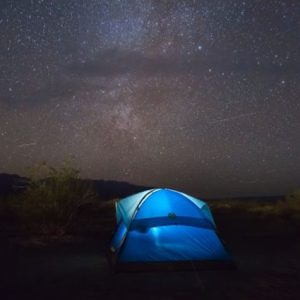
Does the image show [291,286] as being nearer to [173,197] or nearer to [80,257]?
[173,197]

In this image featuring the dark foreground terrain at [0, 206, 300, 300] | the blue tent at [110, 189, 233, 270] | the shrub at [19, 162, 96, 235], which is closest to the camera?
the dark foreground terrain at [0, 206, 300, 300]

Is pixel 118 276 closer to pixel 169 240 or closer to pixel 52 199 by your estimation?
pixel 169 240

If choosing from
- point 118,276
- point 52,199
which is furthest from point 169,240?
point 52,199

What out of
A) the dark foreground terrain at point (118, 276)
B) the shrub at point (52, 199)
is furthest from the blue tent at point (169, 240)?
the shrub at point (52, 199)

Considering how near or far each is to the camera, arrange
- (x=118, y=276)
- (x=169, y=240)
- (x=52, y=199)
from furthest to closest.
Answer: (x=52, y=199)
(x=169, y=240)
(x=118, y=276)

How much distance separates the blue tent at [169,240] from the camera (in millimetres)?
10453

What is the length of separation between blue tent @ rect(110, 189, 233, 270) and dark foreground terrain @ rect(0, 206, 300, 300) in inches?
22.2

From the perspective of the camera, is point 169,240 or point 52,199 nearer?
point 169,240

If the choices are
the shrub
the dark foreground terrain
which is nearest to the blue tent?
the dark foreground terrain

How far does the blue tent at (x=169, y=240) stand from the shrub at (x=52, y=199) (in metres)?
6.20

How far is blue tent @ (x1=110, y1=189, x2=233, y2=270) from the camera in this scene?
10.5 metres

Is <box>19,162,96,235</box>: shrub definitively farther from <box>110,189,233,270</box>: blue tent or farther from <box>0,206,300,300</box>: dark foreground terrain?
<box>110,189,233,270</box>: blue tent

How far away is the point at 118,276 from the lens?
961 cm

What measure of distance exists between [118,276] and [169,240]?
70.4 inches
